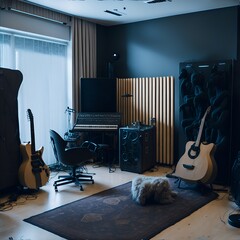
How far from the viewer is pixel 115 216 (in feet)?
11.5

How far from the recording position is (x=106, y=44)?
649 centimetres

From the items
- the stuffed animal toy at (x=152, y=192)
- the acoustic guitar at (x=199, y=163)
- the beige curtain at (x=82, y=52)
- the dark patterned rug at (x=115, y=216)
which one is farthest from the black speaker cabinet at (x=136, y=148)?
the stuffed animal toy at (x=152, y=192)

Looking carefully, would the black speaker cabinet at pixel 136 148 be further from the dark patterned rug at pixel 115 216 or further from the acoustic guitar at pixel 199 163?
the dark patterned rug at pixel 115 216

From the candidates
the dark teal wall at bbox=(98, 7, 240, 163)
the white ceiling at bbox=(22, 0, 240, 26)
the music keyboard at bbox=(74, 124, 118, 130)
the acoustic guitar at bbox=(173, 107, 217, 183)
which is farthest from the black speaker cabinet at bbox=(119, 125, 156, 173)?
the white ceiling at bbox=(22, 0, 240, 26)

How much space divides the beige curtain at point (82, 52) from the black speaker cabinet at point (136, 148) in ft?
3.78

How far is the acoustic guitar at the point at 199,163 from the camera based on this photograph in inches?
165

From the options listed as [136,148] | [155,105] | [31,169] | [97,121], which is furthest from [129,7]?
[31,169]

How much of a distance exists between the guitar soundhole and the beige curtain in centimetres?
233

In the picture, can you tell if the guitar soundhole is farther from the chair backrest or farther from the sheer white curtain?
A: the sheer white curtain

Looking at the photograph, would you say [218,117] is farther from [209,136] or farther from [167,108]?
[167,108]

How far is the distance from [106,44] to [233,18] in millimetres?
2487

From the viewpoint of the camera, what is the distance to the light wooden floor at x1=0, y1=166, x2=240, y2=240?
3.04 meters

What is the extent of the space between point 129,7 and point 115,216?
3102 mm

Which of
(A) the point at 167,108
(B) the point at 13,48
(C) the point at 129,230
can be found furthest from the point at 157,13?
(C) the point at 129,230
